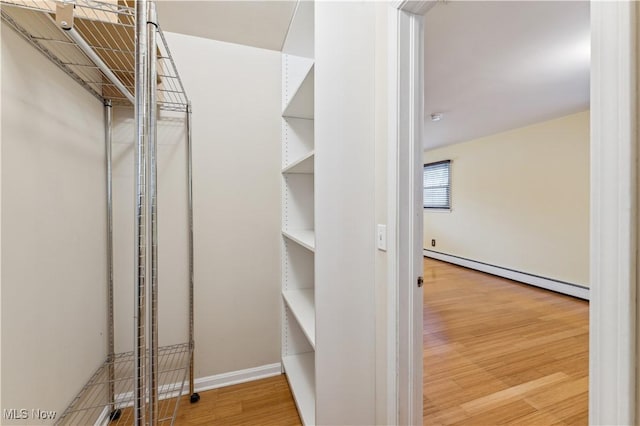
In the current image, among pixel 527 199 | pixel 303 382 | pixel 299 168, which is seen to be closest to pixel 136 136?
pixel 299 168

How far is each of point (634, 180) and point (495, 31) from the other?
1.91 metres

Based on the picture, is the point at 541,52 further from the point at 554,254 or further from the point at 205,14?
the point at 554,254

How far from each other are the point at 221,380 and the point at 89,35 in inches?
75.3

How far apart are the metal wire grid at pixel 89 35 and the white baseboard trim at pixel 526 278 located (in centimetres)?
469

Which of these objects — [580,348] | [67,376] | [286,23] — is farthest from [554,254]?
[67,376]

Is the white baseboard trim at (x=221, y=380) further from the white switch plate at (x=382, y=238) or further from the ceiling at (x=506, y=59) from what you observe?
the ceiling at (x=506, y=59)

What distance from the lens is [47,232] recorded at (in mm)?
1011

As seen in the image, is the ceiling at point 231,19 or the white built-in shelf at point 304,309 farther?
the ceiling at point 231,19

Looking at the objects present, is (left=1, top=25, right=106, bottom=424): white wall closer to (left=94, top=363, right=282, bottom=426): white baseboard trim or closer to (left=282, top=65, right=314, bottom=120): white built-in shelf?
(left=94, top=363, right=282, bottom=426): white baseboard trim

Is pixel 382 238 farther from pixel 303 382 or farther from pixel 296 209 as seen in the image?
pixel 303 382

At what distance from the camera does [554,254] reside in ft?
11.9

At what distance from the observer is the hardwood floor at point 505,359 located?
1.54 metres

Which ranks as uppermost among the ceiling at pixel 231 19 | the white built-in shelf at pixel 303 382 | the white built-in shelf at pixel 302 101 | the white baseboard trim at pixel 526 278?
the ceiling at pixel 231 19

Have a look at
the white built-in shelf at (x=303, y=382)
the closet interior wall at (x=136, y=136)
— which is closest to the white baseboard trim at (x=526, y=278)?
the white built-in shelf at (x=303, y=382)
